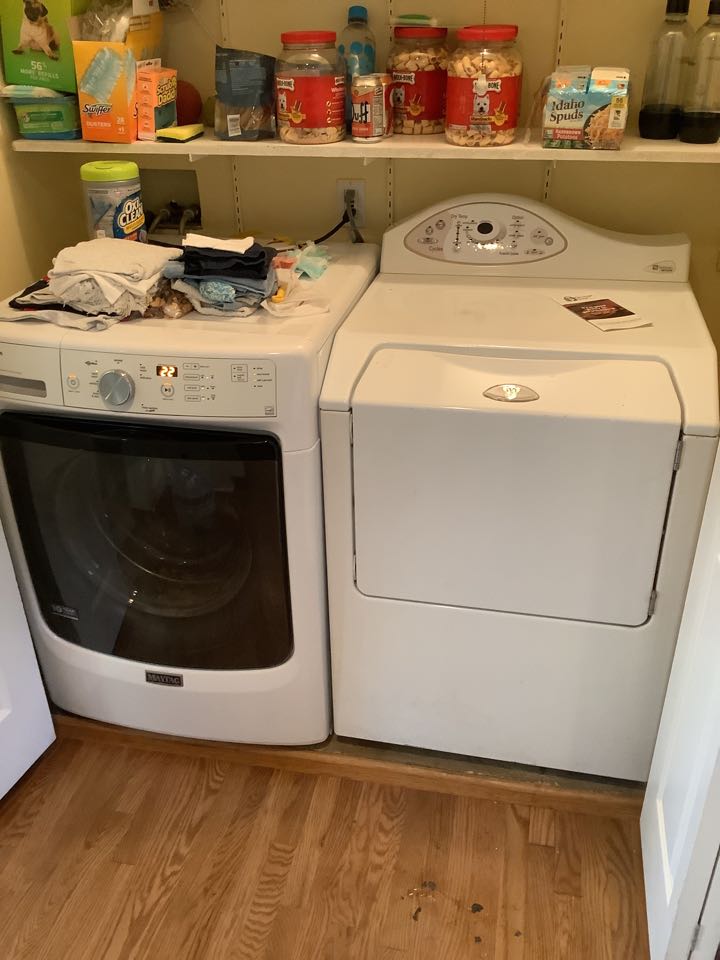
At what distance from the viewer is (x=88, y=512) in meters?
1.67

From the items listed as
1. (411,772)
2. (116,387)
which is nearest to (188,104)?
(116,387)

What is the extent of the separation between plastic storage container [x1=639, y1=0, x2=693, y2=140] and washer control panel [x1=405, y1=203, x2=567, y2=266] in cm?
28

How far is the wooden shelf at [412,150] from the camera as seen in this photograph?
157cm

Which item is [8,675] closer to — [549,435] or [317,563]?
[317,563]

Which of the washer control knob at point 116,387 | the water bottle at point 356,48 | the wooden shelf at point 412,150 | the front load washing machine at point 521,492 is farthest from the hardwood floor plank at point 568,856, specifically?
the water bottle at point 356,48

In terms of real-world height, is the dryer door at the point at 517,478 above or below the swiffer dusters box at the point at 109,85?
below

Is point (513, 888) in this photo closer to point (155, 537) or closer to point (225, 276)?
point (155, 537)

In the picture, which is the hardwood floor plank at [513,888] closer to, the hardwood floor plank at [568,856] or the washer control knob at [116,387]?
the hardwood floor plank at [568,856]

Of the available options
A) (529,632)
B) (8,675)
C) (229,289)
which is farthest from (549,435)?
(8,675)

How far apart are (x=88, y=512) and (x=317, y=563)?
0.47m

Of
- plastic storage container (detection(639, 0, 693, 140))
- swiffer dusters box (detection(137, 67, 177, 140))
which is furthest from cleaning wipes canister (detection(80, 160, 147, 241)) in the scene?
plastic storage container (detection(639, 0, 693, 140))

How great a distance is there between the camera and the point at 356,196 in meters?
2.00

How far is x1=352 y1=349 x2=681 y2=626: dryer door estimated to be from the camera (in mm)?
1396

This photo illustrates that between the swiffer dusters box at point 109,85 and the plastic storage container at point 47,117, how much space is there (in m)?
0.05
